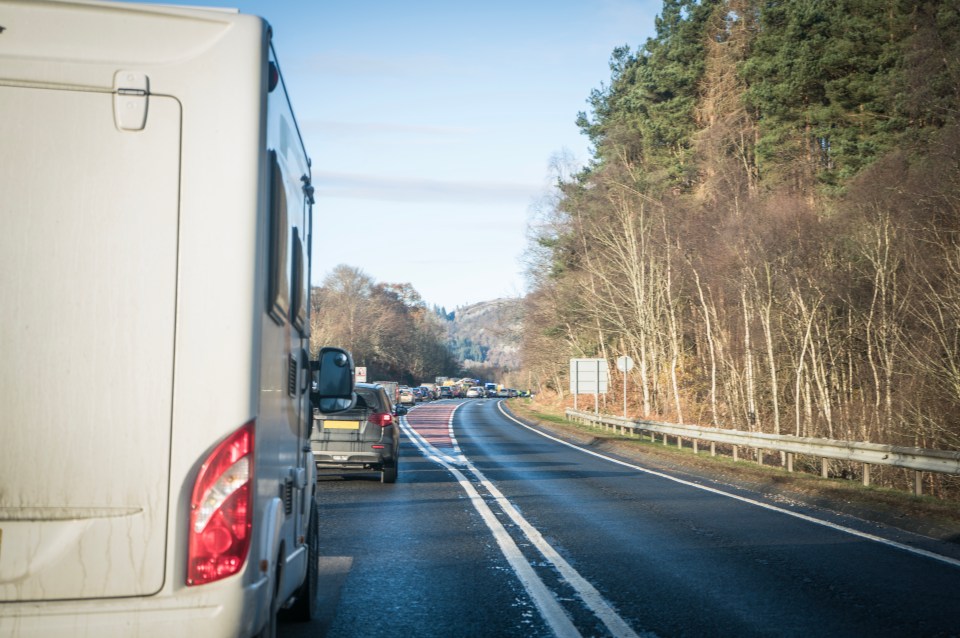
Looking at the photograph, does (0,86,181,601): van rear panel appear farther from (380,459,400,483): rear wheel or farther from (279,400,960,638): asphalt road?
(380,459,400,483): rear wheel

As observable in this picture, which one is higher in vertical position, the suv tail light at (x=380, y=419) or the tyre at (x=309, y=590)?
the suv tail light at (x=380, y=419)

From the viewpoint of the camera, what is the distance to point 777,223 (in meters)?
33.7

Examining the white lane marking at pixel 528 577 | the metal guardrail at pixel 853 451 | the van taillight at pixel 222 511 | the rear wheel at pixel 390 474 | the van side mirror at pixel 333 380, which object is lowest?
the white lane marking at pixel 528 577

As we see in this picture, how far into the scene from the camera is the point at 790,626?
20.9ft

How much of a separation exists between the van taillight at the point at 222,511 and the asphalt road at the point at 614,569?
2760mm

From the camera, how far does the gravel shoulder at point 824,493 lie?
460 inches

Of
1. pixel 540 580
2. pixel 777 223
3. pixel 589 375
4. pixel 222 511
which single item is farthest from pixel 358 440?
pixel 589 375

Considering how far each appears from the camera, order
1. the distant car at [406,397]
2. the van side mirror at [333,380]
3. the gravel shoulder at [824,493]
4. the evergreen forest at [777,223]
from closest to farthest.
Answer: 1. the van side mirror at [333,380]
2. the gravel shoulder at [824,493]
3. the evergreen forest at [777,223]
4. the distant car at [406,397]

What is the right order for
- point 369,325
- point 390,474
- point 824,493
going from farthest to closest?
point 369,325, point 390,474, point 824,493

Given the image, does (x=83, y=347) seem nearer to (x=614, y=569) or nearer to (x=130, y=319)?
(x=130, y=319)

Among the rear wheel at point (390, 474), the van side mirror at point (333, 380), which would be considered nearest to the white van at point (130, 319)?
the van side mirror at point (333, 380)

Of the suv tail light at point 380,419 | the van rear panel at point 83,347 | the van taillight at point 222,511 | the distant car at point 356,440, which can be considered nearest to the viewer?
the van rear panel at point 83,347

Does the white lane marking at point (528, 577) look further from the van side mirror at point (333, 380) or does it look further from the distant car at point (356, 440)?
the van side mirror at point (333, 380)

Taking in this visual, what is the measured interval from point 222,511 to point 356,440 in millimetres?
13528
